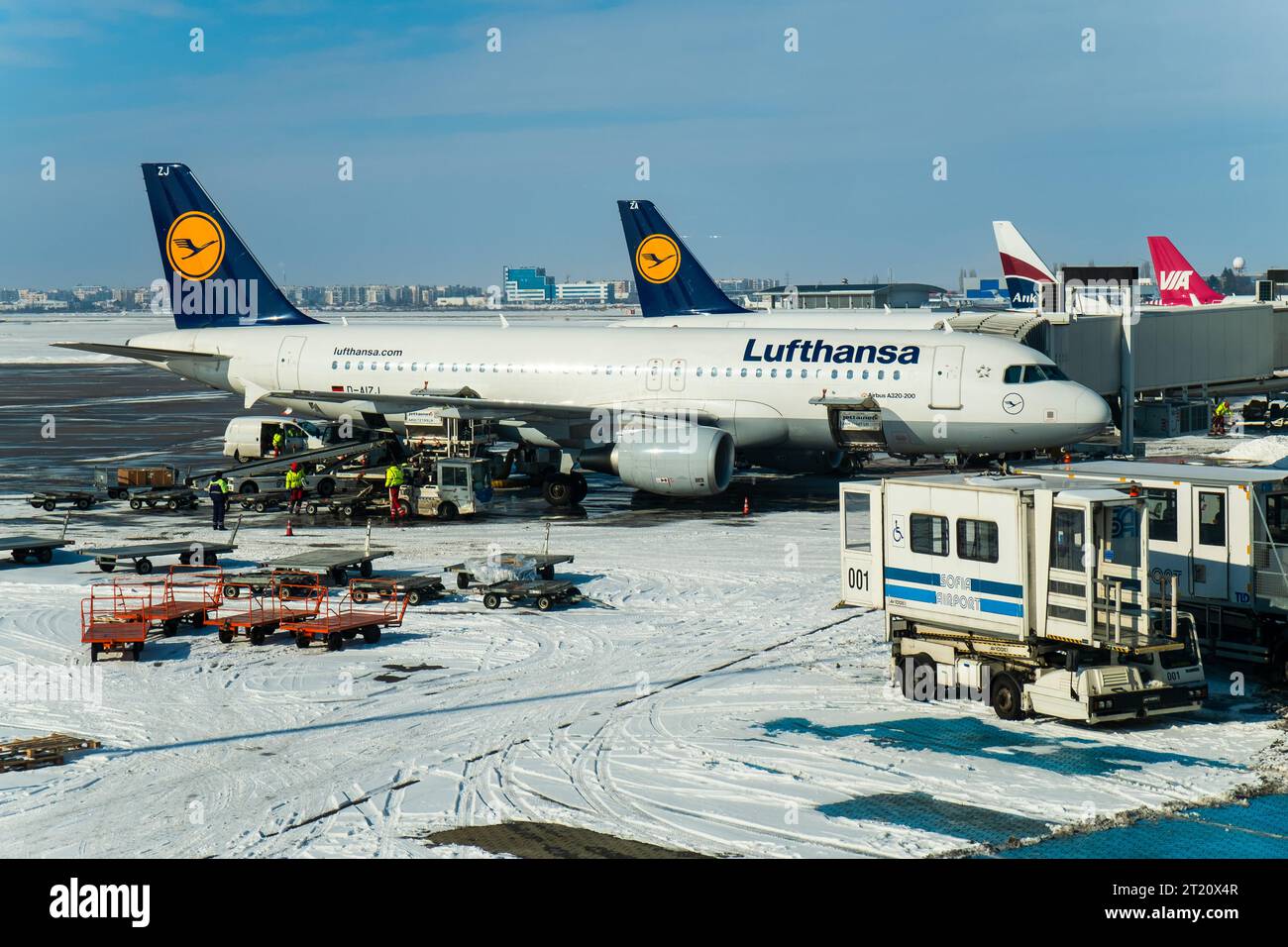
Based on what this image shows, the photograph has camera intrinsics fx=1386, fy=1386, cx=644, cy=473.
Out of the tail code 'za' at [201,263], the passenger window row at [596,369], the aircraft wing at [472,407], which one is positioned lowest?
the aircraft wing at [472,407]

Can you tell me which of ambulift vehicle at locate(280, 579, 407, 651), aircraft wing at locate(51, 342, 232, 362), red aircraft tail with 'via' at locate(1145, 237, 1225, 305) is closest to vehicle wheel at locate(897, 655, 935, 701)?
ambulift vehicle at locate(280, 579, 407, 651)

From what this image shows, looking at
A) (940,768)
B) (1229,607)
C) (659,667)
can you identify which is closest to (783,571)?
(659,667)

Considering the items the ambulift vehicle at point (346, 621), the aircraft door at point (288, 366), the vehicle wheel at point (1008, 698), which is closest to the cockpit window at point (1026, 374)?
the ambulift vehicle at point (346, 621)

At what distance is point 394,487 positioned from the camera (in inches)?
1665

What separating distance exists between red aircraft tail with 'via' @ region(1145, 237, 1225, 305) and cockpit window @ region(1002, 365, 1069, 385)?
226 ft

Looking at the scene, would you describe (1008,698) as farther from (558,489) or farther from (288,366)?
(288,366)

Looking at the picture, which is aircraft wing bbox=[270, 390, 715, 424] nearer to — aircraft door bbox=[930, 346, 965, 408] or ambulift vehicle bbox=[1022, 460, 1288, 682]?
aircraft door bbox=[930, 346, 965, 408]

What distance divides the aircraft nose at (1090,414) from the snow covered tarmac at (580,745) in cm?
1253

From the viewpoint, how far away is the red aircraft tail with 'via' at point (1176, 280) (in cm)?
10400

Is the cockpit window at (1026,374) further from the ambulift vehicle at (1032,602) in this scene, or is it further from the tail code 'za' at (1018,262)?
the tail code 'za' at (1018,262)

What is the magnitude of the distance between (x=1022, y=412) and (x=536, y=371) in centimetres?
1589

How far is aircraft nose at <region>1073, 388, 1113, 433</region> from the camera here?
39.1 metres

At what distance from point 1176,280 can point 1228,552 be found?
90.5 m

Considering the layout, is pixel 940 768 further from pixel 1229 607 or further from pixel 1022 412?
pixel 1022 412
